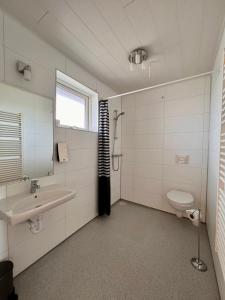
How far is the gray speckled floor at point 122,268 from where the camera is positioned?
4.02ft

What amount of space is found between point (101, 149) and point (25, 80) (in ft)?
4.48

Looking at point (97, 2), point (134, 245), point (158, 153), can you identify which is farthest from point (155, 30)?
point (134, 245)

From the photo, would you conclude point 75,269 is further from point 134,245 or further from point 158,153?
point 158,153

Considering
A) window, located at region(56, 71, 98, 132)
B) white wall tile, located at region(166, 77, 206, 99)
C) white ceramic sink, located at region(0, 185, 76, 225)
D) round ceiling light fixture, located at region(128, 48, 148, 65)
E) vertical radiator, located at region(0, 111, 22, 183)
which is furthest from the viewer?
white wall tile, located at region(166, 77, 206, 99)

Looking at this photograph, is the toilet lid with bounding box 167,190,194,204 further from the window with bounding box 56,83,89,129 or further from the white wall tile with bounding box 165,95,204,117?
the window with bounding box 56,83,89,129

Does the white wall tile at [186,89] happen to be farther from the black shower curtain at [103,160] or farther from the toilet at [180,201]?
the toilet at [180,201]

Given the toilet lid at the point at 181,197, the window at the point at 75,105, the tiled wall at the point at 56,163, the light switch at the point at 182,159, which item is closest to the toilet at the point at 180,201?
the toilet lid at the point at 181,197

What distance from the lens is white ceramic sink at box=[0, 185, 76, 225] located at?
1050 mm

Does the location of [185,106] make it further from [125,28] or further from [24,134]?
[24,134]

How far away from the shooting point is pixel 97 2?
1.12m

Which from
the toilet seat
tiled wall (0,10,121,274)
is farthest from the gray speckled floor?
the toilet seat

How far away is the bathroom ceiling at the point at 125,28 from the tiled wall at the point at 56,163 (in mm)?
141

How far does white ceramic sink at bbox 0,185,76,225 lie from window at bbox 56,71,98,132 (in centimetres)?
83

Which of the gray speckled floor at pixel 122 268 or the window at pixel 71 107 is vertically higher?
the window at pixel 71 107
